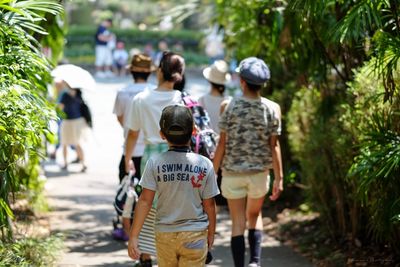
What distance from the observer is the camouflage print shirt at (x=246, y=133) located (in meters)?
6.74

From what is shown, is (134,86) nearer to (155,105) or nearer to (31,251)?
(155,105)

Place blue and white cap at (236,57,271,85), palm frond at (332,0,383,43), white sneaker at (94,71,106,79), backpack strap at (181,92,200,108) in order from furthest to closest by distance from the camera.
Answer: white sneaker at (94,71,106,79)
backpack strap at (181,92,200,108)
blue and white cap at (236,57,271,85)
palm frond at (332,0,383,43)

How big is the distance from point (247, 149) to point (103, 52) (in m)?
22.3

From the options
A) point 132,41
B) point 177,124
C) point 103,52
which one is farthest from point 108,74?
point 177,124

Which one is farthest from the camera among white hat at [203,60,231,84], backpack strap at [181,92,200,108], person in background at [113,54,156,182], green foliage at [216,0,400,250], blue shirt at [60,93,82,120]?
blue shirt at [60,93,82,120]

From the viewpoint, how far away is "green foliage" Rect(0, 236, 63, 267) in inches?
233

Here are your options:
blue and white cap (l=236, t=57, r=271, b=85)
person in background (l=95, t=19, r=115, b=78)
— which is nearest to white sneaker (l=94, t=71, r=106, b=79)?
person in background (l=95, t=19, r=115, b=78)

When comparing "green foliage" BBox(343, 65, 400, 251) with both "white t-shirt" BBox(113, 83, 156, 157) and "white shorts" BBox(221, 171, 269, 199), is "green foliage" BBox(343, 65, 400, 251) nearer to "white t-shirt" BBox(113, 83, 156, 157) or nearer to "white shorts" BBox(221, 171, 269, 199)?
"white shorts" BBox(221, 171, 269, 199)

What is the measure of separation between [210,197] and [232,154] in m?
1.57

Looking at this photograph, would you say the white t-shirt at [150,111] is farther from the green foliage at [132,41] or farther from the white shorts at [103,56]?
the green foliage at [132,41]

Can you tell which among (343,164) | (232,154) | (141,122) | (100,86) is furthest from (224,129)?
(100,86)

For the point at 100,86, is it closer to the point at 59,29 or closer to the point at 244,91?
the point at 59,29

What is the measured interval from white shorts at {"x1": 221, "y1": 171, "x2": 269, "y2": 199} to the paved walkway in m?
1.05

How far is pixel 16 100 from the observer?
5504mm
